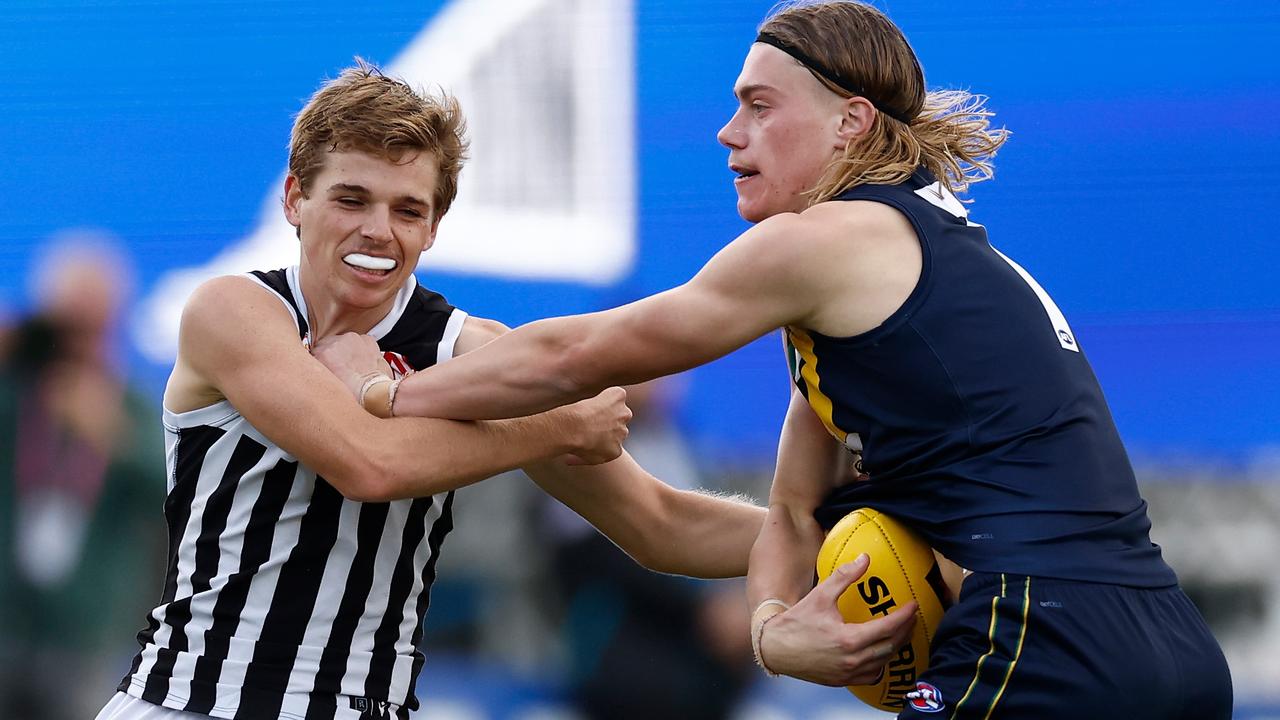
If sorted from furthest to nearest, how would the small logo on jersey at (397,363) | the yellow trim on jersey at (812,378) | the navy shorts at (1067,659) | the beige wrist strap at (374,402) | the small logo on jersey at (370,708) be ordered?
1. the small logo on jersey at (397,363)
2. the beige wrist strap at (374,402)
3. the small logo on jersey at (370,708)
4. the yellow trim on jersey at (812,378)
5. the navy shorts at (1067,659)

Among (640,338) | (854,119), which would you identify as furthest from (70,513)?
(854,119)

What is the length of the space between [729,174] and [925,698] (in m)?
2.42

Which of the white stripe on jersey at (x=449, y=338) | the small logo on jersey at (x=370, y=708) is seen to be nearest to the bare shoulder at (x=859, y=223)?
the white stripe on jersey at (x=449, y=338)

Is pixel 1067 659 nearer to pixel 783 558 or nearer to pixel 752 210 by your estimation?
pixel 783 558

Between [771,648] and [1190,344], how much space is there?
2.36 m

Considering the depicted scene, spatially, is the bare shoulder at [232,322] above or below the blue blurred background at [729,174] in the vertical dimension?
below

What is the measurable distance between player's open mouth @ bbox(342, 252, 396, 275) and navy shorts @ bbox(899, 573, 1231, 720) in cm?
133

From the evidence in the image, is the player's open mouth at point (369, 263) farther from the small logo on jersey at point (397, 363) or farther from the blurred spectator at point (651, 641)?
the blurred spectator at point (651, 641)

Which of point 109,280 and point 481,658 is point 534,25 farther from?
point 481,658

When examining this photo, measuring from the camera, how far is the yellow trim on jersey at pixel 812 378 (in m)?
2.47

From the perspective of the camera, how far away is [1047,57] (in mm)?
4352

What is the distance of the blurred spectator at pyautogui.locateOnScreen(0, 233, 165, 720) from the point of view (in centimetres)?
421

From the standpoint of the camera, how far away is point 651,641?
13.8 ft

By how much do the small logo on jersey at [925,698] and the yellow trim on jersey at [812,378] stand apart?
0.49 meters
